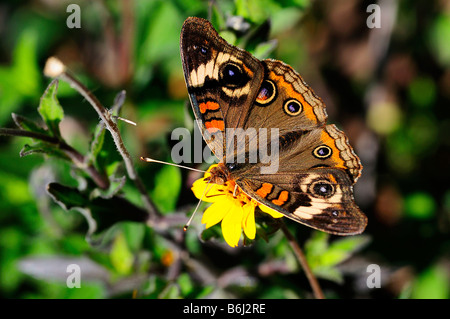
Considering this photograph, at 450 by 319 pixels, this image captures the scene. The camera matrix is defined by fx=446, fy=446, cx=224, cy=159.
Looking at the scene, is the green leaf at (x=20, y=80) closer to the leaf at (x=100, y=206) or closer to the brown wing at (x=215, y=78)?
the leaf at (x=100, y=206)

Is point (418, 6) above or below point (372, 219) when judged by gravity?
above

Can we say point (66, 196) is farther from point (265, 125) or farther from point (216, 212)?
point (265, 125)

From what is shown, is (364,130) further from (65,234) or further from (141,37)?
(65,234)

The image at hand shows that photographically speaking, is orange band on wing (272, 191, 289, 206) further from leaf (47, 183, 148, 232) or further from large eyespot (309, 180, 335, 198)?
leaf (47, 183, 148, 232)

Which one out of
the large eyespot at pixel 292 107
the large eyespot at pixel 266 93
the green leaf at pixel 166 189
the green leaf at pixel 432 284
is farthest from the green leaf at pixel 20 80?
the green leaf at pixel 432 284

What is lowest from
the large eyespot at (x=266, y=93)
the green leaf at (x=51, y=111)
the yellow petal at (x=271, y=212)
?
the yellow petal at (x=271, y=212)

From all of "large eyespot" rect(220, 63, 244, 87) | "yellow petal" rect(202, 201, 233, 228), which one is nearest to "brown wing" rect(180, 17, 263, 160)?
"large eyespot" rect(220, 63, 244, 87)
